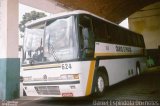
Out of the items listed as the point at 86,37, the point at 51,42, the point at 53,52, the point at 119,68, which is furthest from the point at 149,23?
the point at 53,52

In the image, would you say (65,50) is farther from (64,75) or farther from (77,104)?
(77,104)

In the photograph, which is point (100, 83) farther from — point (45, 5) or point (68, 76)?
point (45, 5)

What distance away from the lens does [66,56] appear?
801 cm

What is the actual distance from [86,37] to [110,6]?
35.3ft

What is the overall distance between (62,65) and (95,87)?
1438 millimetres

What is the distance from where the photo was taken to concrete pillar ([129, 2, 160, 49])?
2358cm

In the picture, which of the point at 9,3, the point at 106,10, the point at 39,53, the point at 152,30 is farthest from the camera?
the point at 152,30

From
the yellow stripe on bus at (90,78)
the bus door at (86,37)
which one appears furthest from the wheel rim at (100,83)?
the bus door at (86,37)

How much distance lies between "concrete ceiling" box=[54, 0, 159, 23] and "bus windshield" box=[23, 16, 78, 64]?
5.62 metres

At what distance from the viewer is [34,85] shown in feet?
28.2

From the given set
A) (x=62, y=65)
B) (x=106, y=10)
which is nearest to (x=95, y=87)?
(x=62, y=65)

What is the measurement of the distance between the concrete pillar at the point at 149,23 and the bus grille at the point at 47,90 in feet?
56.3

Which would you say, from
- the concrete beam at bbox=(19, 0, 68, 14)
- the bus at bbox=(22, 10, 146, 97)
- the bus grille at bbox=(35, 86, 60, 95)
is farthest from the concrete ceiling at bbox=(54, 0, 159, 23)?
the bus grille at bbox=(35, 86, 60, 95)

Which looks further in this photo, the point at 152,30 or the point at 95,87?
the point at 152,30
